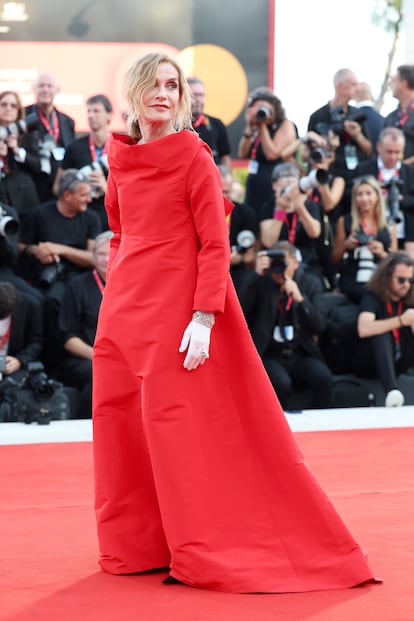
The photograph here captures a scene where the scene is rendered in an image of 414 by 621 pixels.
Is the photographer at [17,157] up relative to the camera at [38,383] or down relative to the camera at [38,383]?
up

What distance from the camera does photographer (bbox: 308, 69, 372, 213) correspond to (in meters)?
7.08

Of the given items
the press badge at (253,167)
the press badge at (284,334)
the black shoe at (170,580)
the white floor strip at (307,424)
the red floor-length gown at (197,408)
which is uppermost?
the press badge at (253,167)

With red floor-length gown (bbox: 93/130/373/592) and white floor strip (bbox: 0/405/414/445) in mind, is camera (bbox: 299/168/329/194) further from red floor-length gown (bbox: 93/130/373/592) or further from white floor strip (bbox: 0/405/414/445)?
red floor-length gown (bbox: 93/130/373/592)

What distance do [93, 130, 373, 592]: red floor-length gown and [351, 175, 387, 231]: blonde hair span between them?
380cm

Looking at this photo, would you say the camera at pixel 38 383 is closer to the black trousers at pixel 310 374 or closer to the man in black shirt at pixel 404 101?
the black trousers at pixel 310 374

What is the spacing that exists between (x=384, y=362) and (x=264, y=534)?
136 inches

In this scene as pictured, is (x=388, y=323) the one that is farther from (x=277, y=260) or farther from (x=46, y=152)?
(x=46, y=152)

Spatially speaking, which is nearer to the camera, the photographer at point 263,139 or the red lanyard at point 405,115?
the photographer at point 263,139

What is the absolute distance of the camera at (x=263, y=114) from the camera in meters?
6.98

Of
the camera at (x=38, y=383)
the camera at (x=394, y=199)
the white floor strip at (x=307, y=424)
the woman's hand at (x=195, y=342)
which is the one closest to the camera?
the woman's hand at (x=195, y=342)

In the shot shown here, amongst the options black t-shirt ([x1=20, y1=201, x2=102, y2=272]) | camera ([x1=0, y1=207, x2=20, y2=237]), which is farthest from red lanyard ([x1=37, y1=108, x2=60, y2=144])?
camera ([x1=0, y1=207, x2=20, y2=237])

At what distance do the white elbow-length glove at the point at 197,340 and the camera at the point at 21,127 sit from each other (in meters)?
3.72

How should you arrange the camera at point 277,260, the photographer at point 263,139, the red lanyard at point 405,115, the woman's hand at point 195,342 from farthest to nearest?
the red lanyard at point 405,115, the photographer at point 263,139, the camera at point 277,260, the woman's hand at point 195,342

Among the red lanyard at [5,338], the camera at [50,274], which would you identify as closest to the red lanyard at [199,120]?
the camera at [50,274]
